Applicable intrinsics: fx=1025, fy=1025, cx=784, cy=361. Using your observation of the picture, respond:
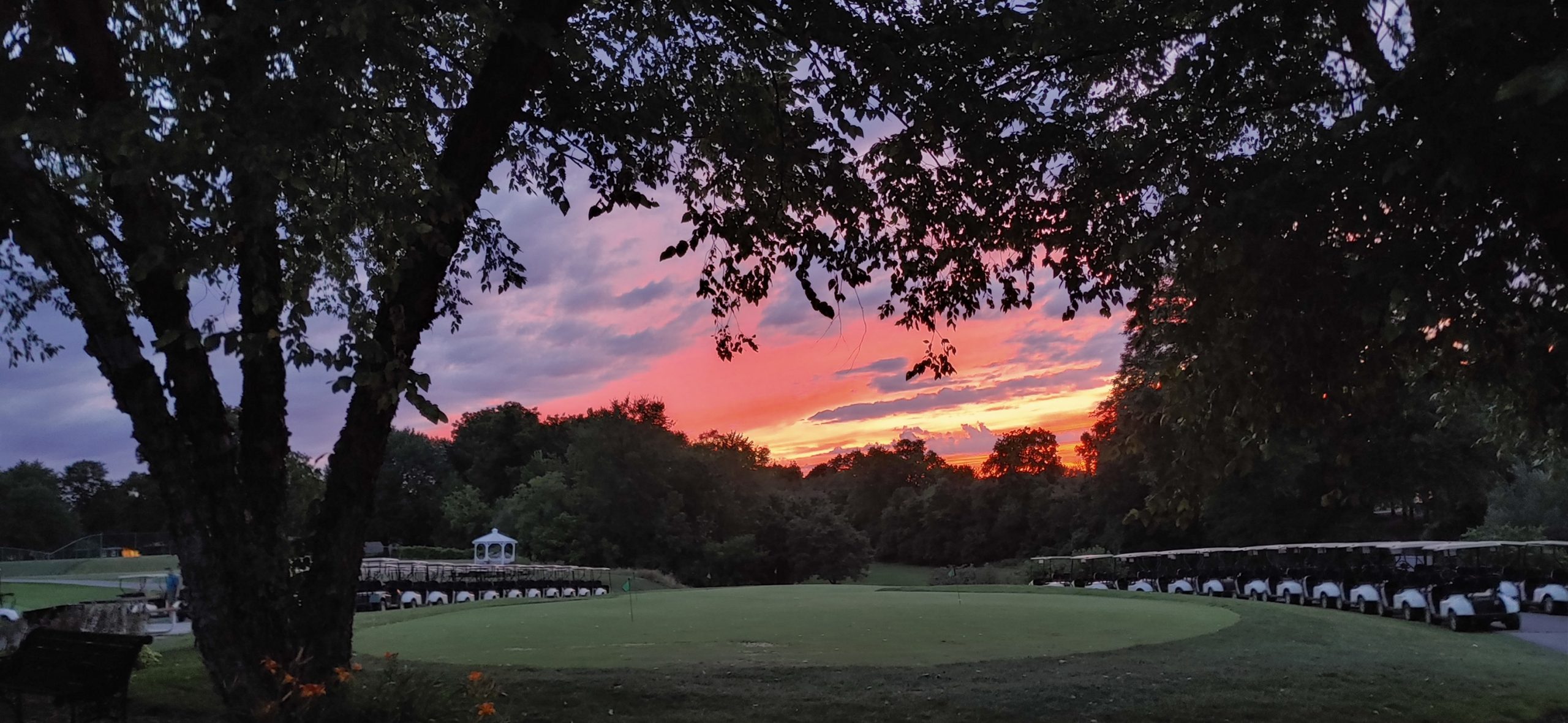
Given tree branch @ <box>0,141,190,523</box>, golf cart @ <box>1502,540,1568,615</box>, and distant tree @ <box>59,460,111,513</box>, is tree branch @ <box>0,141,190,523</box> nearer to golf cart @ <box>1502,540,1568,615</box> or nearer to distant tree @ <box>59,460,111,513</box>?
golf cart @ <box>1502,540,1568,615</box>

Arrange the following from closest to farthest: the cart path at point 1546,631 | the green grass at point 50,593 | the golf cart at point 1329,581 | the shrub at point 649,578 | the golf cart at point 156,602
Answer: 1. the cart path at point 1546,631
2. the golf cart at point 156,602
3. the golf cart at point 1329,581
4. the green grass at point 50,593
5. the shrub at point 649,578

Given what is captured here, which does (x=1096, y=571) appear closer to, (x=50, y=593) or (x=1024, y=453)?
(x=50, y=593)

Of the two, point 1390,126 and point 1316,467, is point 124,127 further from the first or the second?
point 1316,467

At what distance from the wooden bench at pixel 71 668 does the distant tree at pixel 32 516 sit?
6703cm

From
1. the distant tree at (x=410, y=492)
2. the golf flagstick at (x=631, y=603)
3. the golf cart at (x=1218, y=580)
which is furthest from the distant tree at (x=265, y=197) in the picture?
the distant tree at (x=410, y=492)

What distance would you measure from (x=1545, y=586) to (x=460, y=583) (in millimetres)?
26828

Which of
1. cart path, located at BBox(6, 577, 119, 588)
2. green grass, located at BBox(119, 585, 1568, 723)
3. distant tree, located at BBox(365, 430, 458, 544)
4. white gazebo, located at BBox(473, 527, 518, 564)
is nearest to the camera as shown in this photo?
green grass, located at BBox(119, 585, 1568, 723)

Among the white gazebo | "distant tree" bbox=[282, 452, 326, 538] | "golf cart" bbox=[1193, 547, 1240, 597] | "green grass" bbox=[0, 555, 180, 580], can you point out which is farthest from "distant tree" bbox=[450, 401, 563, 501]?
"distant tree" bbox=[282, 452, 326, 538]

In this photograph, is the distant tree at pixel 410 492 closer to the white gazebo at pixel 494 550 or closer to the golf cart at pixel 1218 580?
the white gazebo at pixel 494 550

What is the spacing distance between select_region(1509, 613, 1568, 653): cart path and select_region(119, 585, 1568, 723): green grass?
1.72m

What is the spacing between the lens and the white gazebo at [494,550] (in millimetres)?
48469

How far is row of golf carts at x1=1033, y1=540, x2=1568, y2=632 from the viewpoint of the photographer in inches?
Result: 616

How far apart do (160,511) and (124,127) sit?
2499mm

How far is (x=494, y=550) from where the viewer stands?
57.5 meters
